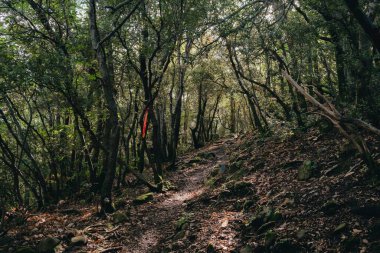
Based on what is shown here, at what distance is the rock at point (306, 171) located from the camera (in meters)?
8.73

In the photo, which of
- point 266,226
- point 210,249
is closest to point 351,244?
point 266,226

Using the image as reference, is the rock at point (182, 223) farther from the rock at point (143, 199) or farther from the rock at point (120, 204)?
the rock at point (120, 204)

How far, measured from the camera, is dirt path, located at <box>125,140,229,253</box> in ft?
28.6

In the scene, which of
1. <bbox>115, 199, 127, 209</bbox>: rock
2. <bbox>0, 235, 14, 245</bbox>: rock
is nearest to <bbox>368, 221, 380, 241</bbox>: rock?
<bbox>115, 199, 127, 209</bbox>: rock

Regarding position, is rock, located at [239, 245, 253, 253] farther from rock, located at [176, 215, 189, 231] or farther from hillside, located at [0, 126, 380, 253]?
rock, located at [176, 215, 189, 231]

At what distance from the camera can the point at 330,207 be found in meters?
6.59

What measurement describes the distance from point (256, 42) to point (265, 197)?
7160mm

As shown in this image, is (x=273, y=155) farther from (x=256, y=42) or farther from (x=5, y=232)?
(x=5, y=232)

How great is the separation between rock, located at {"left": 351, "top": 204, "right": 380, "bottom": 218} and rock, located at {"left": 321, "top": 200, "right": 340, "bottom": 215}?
0.46m

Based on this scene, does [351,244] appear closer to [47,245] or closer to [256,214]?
[256,214]

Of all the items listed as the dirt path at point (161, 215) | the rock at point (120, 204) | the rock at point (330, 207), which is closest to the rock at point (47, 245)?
the dirt path at point (161, 215)

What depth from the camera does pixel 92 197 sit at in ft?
46.8

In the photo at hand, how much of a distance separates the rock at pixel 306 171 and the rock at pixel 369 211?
2.67m

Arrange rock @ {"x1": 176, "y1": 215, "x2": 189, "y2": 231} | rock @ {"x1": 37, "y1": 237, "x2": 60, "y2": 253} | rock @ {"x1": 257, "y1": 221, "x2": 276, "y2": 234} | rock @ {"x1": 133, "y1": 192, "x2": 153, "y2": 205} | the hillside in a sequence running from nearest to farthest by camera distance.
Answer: the hillside, rock @ {"x1": 257, "y1": 221, "x2": 276, "y2": 234}, rock @ {"x1": 37, "y1": 237, "x2": 60, "y2": 253}, rock @ {"x1": 176, "y1": 215, "x2": 189, "y2": 231}, rock @ {"x1": 133, "y1": 192, "x2": 153, "y2": 205}
